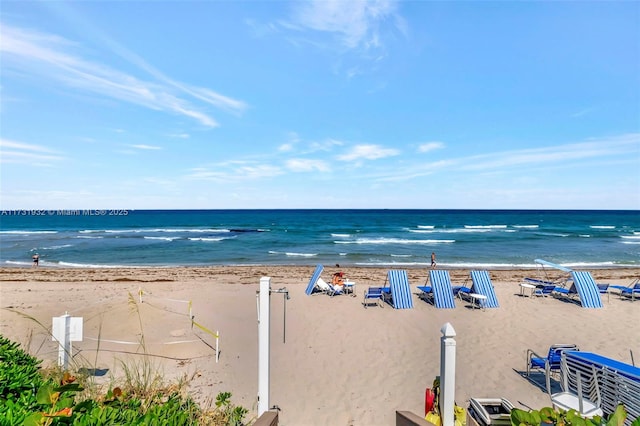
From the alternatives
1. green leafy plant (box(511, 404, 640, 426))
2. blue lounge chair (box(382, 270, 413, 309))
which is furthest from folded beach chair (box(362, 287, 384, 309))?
green leafy plant (box(511, 404, 640, 426))

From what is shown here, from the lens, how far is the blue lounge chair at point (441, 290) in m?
9.88

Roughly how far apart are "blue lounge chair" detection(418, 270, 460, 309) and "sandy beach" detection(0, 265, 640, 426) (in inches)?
10.7

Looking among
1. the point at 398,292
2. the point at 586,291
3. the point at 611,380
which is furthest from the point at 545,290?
the point at 611,380

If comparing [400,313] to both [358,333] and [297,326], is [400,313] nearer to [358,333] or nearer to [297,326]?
[358,333]

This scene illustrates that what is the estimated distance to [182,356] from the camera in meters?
6.53

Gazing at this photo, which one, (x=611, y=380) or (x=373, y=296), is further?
(x=373, y=296)

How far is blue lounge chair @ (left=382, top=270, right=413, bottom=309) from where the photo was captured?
9.76 metres

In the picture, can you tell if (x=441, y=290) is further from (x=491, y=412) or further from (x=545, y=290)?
(x=491, y=412)

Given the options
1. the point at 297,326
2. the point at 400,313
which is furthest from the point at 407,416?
the point at 400,313

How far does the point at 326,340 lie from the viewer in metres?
7.43

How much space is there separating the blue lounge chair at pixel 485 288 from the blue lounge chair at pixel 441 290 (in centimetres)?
77

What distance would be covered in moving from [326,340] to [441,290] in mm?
4181

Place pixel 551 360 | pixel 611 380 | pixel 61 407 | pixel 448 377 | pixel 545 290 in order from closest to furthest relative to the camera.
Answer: pixel 61 407, pixel 448 377, pixel 611 380, pixel 551 360, pixel 545 290

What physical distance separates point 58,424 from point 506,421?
3700mm
